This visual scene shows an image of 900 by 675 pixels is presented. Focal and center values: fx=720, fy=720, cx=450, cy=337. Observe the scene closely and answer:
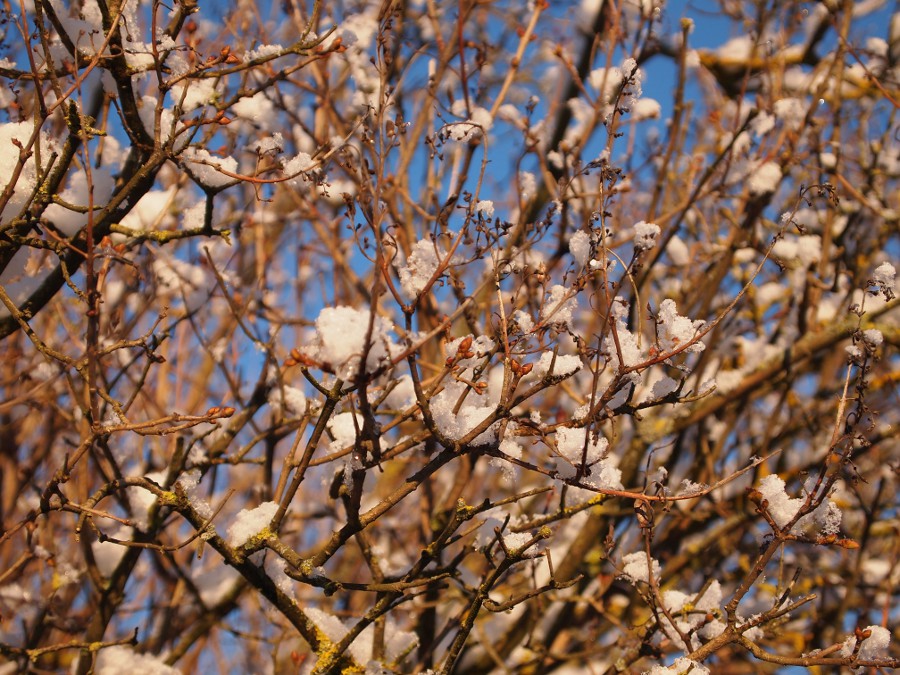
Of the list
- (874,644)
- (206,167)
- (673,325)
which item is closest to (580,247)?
(673,325)

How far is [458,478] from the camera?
2951 millimetres

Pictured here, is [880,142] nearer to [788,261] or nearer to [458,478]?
[788,261]

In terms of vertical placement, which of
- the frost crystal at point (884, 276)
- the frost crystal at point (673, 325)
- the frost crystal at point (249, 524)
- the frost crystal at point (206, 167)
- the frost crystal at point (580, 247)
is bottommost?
the frost crystal at point (249, 524)

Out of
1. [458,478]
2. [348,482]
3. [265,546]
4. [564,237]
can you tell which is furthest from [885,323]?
[265,546]

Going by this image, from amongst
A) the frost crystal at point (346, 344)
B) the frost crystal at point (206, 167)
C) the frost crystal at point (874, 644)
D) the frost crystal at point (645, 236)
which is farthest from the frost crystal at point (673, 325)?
the frost crystal at point (206, 167)

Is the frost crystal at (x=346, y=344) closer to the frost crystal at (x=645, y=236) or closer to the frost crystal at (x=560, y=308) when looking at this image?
the frost crystal at (x=560, y=308)

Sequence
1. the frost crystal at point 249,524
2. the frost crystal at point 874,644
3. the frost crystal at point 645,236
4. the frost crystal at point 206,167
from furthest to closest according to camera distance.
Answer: the frost crystal at point 206,167 < the frost crystal at point 874,644 < the frost crystal at point 249,524 < the frost crystal at point 645,236

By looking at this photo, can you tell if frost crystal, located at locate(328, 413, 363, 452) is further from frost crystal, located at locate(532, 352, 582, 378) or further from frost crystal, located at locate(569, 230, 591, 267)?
frost crystal, located at locate(569, 230, 591, 267)

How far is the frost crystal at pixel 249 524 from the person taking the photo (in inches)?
71.1

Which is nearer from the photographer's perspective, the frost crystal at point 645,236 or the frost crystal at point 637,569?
the frost crystal at point 645,236

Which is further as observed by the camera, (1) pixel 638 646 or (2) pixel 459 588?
(2) pixel 459 588

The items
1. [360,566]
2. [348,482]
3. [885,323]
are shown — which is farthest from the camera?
[360,566]

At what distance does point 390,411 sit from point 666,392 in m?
1.21

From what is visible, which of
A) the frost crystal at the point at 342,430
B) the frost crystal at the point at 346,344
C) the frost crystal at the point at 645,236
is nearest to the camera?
the frost crystal at the point at 346,344
